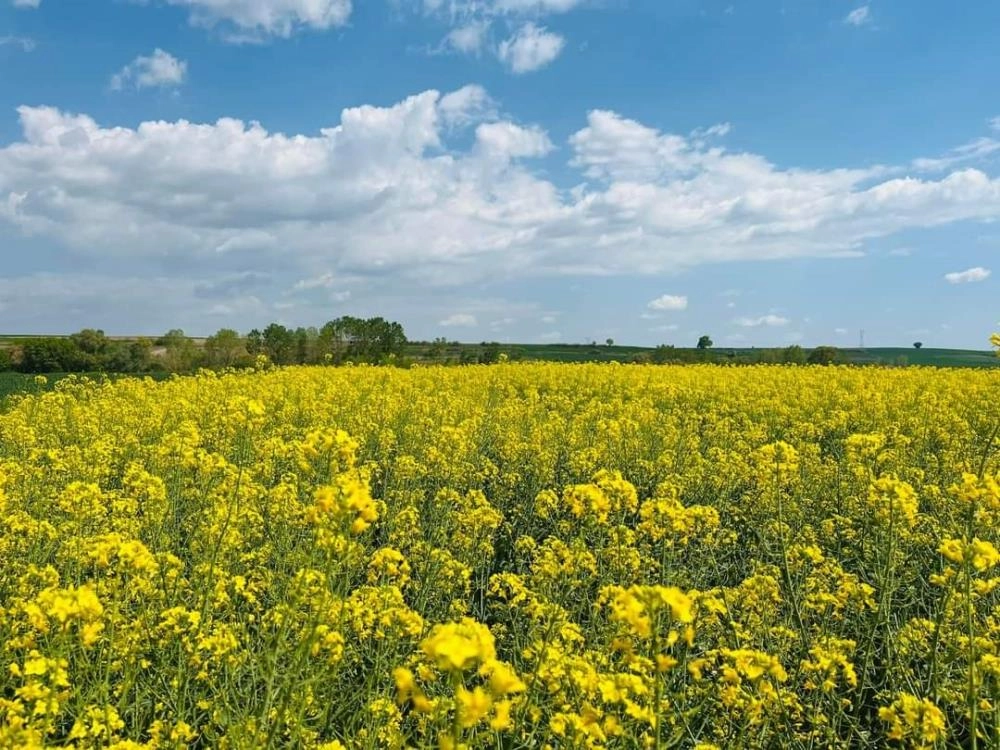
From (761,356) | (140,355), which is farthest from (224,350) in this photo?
(761,356)

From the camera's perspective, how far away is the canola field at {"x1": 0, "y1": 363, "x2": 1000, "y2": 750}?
2.53m

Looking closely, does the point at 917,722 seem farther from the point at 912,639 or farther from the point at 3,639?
the point at 3,639

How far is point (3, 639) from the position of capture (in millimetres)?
3607

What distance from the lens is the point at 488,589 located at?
5.41m

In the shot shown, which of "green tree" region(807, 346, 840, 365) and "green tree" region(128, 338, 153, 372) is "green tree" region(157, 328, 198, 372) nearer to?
"green tree" region(128, 338, 153, 372)

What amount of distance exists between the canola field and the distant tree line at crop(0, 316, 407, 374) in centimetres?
1745

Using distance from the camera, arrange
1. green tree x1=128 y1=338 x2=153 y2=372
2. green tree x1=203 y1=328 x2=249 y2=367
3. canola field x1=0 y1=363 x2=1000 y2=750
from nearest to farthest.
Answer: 1. canola field x1=0 y1=363 x2=1000 y2=750
2. green tree x1=203 y1=328 x2=249 y2=367
3. green tree x1=128 y1=338 x2=153 y2=372

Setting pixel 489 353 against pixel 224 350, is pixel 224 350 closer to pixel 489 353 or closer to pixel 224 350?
pixel 224 350

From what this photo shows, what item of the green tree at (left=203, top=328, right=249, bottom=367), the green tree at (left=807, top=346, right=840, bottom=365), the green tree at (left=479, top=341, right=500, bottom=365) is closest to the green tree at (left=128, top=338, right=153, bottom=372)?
the green tree at (left=203, top=328, right=249, bottom=367)

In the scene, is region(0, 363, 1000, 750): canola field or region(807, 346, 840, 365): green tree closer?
region(0, 363, 1000, 750): canola field

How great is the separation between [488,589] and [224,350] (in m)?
26.2

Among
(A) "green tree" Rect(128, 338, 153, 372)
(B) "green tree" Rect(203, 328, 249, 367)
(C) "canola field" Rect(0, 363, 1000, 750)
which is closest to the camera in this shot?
(C) "canola field" Rect(0, 363, 1000, 750)

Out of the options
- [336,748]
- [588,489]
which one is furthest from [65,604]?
[588,489]

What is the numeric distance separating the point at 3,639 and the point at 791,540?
5.09 m
